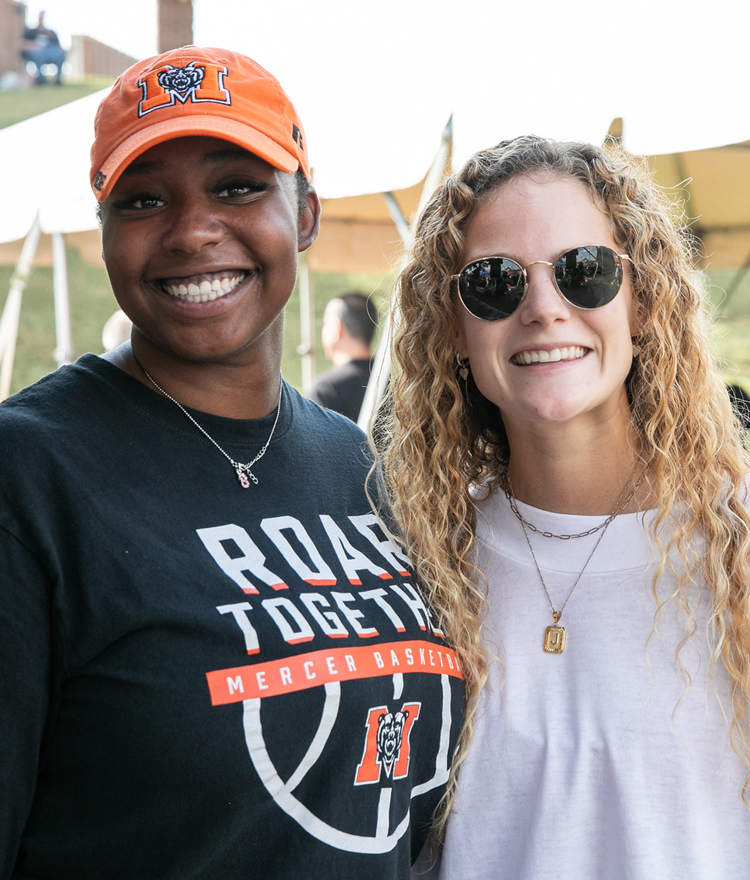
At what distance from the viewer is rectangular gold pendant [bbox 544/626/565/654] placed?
1.90 meters

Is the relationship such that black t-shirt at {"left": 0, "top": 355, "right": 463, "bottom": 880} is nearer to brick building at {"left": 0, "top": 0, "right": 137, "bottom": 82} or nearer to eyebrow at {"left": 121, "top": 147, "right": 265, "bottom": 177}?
eyebrow at {"left": 121, "top": 147, "right": 265, "bottom": 177}

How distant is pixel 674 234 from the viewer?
2129mm

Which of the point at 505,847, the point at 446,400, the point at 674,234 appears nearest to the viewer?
the point at 505,847

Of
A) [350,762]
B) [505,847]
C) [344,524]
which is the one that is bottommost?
[505,847]

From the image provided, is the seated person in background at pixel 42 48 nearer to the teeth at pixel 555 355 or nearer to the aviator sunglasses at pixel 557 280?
the aviator sunglasses at pixel 557 280

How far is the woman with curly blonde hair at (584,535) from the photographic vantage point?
177cm

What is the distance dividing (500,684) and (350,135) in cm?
437

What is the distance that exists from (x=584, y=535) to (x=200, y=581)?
0.89 m

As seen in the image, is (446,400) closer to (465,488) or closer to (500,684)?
(465,488)

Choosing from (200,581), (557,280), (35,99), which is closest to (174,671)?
(200,581)

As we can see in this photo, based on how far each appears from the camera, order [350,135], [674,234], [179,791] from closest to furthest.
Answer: [179,791] < [674,234] < [350,135]

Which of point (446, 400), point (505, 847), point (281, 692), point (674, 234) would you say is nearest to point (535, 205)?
point (674, 234)

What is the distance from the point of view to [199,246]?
1689 mm

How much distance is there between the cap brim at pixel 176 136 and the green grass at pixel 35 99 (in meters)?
22.1
